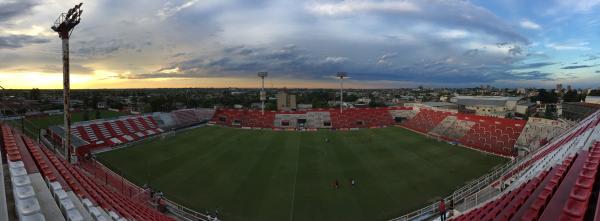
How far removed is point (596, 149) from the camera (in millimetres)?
7891

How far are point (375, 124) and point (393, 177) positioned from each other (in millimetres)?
25914

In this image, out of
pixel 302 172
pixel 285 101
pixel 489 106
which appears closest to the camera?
Answer: pixel 302 172

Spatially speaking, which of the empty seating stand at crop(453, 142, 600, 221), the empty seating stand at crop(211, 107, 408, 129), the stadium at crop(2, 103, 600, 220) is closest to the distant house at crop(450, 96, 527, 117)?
the empty seating stand at crop(211, 107, 408, 129)

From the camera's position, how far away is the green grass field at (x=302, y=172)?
634 inches

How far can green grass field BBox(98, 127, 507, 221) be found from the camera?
16.1 meters

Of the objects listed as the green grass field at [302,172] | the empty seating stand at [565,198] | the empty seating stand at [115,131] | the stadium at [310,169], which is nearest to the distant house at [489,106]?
the stadium at [310,169]

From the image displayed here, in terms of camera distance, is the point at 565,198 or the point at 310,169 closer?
the point at 565,198

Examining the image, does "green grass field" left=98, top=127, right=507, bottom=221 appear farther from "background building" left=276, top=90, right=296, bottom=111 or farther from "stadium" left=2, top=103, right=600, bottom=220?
"background building" left=276, top=90, right=296, bottom=111

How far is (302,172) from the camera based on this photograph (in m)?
22.2

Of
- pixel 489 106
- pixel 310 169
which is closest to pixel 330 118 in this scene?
pixel 310 169

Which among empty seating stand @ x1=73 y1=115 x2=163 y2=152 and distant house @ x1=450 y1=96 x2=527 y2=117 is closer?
empty seating stand @ x1=73 y1=115 x2=163 y2=152

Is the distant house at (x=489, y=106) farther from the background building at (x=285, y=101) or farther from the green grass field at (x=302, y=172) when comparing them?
the background building at (x=285, y=101)

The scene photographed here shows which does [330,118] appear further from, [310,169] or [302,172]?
[302,172]

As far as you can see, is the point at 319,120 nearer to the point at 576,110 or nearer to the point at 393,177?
the point at 393,177
